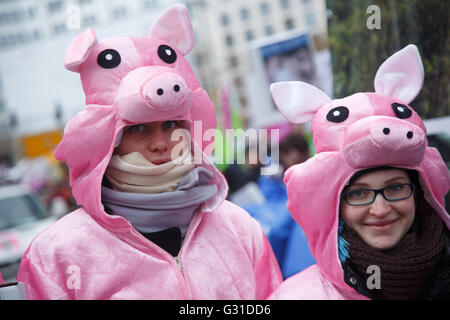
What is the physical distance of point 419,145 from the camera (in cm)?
165

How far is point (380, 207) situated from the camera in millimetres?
1691

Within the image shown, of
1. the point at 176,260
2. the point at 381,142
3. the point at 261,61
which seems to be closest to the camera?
the point at 381,142

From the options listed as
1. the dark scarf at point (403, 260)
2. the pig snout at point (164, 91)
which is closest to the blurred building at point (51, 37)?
the pig snout at point (164, 91)

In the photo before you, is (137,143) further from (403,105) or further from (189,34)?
(403,105)

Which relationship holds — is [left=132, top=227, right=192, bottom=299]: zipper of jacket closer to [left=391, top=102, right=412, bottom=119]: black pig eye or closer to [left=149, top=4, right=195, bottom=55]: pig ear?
[left=149, top=4, right=195, bottom=55]: pig ear

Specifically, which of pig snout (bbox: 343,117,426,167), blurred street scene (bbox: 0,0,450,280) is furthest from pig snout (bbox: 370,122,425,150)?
blurred street scene (bbox: 0,0,450,280)

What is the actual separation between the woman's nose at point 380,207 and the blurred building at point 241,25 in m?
1.48

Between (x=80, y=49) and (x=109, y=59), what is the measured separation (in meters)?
0.10

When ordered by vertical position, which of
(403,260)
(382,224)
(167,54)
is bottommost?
(403,260)

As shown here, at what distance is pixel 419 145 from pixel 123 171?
3.21 ft

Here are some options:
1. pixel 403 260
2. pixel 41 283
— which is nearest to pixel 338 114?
pixel 403 260

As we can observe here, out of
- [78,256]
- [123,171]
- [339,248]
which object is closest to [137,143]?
[123,171]

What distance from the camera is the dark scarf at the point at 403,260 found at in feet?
5.58

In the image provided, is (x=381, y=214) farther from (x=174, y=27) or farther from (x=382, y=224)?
(x=174, y=27)
